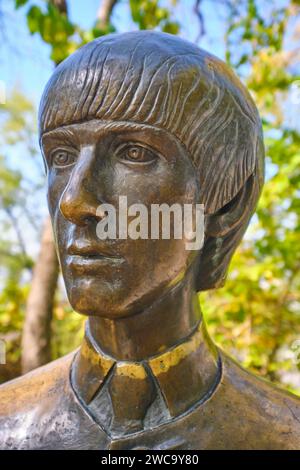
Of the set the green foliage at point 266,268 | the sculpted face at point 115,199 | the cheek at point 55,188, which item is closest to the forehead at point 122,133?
the sculpted face at point 115,199

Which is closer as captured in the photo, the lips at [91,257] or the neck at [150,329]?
the lips at [91,257]

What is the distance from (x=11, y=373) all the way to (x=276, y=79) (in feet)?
12.0

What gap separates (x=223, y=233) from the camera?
1438 mm

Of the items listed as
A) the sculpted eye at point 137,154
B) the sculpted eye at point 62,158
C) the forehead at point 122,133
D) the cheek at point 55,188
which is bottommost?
the cheek at point 55,188

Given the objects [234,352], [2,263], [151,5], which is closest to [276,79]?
[151,5]

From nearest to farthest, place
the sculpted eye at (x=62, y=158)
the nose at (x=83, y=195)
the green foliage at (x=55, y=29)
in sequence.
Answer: the nose at (x=83, y=195) → the sculpted eye at (x=62, y=158) → the green foliage at (x=55, y=29)

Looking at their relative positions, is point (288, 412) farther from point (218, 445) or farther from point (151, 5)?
point (151, 5)

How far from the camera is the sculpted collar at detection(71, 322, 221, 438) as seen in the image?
1.37 meters

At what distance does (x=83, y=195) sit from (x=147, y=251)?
0.20m

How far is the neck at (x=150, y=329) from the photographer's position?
4.51ft

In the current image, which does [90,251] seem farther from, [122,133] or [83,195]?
[122,133]

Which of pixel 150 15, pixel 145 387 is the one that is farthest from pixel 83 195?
pixel 150 15

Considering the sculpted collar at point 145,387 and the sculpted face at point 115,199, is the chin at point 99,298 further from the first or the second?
the sculpted collar at point 145,387
